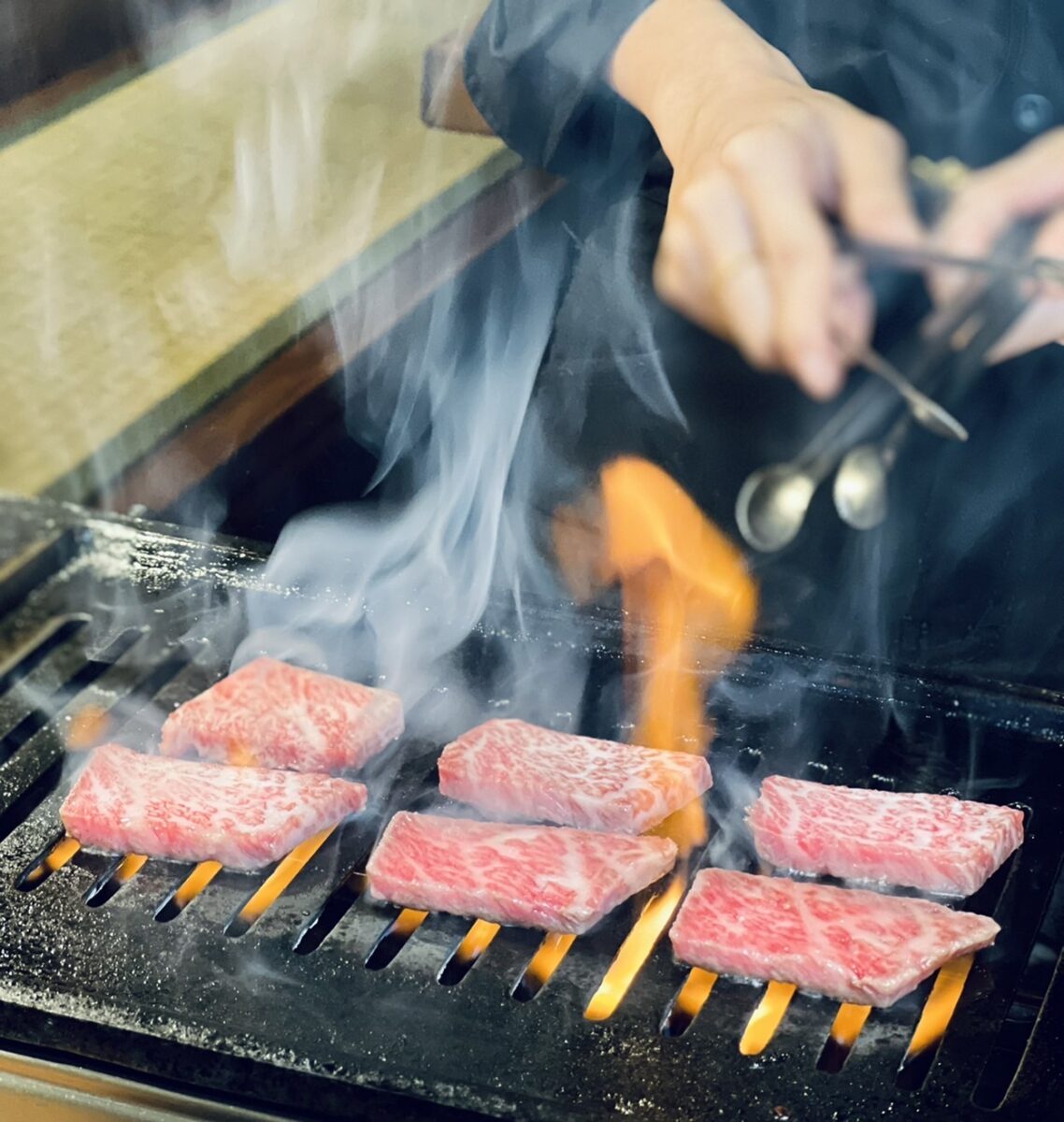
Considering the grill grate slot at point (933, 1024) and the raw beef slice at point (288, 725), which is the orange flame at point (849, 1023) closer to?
the grill grate slot at point (933, 1024)

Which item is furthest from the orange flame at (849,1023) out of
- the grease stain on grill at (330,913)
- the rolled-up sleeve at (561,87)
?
the rolled-up sleeve at (561,87)

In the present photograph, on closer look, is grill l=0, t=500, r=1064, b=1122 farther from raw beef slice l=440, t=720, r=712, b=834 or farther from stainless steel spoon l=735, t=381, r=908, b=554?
stainless steel spoon l=735, t=381, r=908, b=554

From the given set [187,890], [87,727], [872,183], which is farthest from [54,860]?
[872,183]

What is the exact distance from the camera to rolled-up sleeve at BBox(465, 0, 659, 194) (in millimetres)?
2576

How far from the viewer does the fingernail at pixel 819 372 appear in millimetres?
1658

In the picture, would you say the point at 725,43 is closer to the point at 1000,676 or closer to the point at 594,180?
the point at 594,180

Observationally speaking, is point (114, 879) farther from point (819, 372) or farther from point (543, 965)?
point (819, 372)

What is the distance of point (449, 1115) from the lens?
151 centimetres

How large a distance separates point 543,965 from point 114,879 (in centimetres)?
65

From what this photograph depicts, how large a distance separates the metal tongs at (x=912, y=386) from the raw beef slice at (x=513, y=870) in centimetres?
53

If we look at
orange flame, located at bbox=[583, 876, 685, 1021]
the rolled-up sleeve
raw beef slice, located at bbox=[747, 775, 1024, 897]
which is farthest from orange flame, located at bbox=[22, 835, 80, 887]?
the rolled-up sleeve

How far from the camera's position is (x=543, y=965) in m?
1.76

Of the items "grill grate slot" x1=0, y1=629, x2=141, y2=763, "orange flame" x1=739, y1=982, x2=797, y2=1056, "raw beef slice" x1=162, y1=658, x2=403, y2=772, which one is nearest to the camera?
"orange flame" x1=739, y1=982, x2=797, y2=1056

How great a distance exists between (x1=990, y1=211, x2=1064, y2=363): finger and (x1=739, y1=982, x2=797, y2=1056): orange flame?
0.84 m
